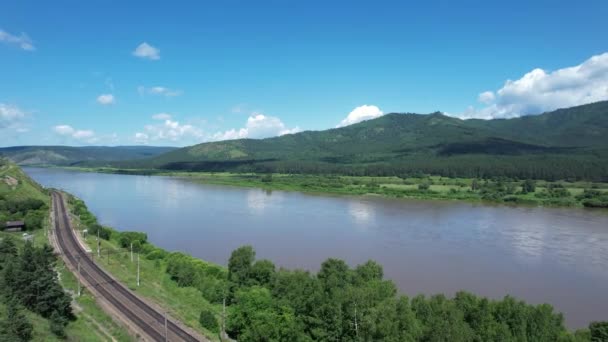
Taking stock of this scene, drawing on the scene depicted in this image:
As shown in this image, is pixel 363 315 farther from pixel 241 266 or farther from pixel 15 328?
pixel 15 328

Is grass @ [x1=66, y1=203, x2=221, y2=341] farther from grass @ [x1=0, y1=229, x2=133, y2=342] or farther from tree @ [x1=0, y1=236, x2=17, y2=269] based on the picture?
tree @ [x1=0, y1=236, x2=17, y2=269]

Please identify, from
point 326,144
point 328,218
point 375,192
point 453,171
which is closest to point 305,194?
point 375,192

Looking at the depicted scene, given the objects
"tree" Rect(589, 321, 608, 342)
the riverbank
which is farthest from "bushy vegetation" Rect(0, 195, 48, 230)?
"tree" Rect(589, 321, 608, 342)

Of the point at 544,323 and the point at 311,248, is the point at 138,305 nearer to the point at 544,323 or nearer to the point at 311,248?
the point at 311,248

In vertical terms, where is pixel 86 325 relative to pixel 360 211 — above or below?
below

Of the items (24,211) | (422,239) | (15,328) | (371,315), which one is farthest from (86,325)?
(24,211)
